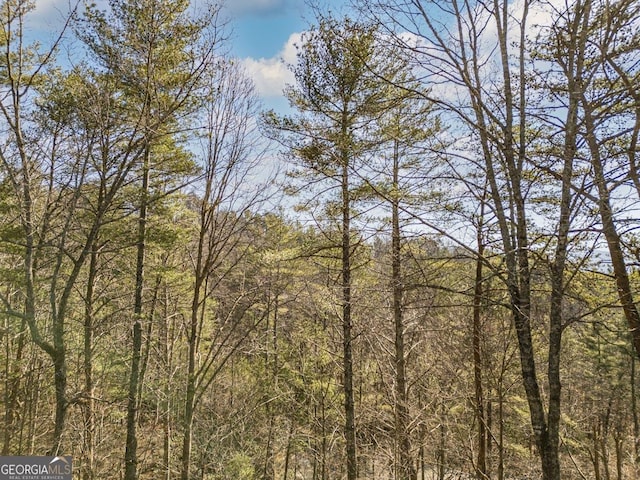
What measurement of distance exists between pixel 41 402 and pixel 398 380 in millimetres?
10461

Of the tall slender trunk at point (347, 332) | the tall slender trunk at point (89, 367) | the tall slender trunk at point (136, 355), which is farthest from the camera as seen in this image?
the tall slender trunk at point (89, 367)

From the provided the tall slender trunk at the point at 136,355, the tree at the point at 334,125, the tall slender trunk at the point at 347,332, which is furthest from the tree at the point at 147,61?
the tall slender trunk at the point at 347,332

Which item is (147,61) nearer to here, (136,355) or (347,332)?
(136,355)

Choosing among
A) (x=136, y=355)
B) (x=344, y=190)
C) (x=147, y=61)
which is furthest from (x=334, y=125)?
(x=136, y=355)

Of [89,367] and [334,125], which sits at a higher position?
[334,125]

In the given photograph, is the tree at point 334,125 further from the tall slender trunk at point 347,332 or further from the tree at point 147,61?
the tree at point 147,61

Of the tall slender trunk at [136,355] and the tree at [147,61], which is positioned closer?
the tree at [147,61]

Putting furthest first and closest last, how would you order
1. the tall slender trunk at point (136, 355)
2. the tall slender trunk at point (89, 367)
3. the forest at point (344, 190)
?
1. the tall slender trunk at point (89, 367)
2. the tall slender trunk at point (136, 355)
3. the forest at point (344, 190)

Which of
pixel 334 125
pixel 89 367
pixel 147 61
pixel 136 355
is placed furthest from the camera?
pixel 89 367

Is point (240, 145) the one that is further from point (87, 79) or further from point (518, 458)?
point (518, 458)

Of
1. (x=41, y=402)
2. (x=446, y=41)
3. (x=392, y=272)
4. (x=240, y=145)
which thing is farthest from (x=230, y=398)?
(x=446, y=41)

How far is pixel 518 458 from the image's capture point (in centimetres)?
1055

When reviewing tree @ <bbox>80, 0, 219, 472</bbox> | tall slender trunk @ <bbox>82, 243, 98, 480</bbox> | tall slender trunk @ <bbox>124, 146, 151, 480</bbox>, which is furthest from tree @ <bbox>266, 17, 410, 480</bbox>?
tall slender trunk @ <bbox>82, 243, 98, 480</bbox>

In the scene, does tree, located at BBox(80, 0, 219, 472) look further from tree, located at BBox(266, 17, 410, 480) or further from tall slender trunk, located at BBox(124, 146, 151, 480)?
tree, located at BBox(266, 17, 410, 480)
